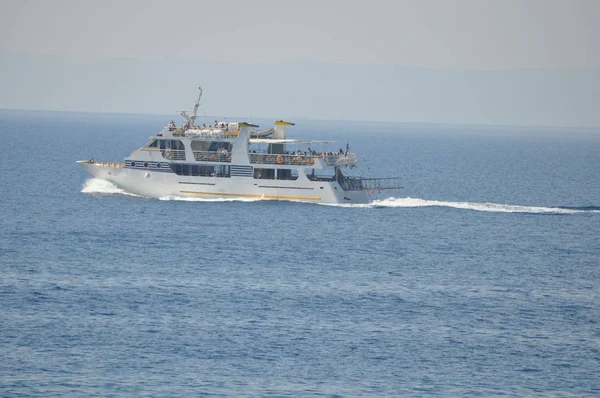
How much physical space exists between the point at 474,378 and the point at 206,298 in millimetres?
17201

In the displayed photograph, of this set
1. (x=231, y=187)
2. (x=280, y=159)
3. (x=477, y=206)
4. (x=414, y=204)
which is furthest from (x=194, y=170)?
(x=477, y=206)

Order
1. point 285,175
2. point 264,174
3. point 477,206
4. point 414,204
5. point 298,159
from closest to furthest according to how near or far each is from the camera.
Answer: point 298,159, point 285,175, point 264,174, point 477,206, point 414,204

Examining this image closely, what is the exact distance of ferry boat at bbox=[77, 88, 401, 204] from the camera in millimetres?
84625

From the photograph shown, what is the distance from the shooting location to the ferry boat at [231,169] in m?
84.6

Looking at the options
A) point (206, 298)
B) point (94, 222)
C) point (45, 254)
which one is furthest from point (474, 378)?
point (94, 222)

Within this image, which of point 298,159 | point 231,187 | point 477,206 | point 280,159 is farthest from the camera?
point 477,206

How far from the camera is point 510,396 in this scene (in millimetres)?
41906

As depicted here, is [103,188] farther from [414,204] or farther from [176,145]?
[414,204]

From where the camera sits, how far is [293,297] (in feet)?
182

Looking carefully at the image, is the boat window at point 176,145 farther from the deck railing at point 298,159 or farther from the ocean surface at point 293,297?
the deck railing at point 298,159

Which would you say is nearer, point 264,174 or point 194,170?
point 264,174

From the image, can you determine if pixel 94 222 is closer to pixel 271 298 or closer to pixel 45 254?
pixel 45 254

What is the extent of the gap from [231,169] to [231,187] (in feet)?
5.14

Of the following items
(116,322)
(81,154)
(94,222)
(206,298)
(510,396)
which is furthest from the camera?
(81,154)
